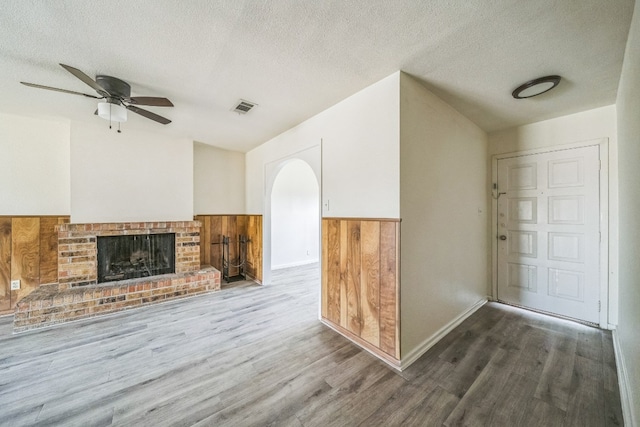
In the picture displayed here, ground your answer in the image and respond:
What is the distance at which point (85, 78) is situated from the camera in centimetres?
169

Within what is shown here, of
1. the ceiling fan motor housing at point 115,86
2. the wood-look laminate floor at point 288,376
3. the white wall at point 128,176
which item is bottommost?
the wood-look laminate floor at point 288,376

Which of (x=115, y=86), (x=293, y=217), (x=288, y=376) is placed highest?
(x=115, y=86)

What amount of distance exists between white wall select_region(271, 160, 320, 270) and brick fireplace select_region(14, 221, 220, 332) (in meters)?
1.82

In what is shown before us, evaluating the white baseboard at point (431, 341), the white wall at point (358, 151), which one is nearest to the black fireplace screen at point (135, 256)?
the white wall at point (358, 151)

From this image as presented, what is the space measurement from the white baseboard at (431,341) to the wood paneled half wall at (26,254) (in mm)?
4498

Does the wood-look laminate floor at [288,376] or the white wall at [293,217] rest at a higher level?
the white wall at [293,217]

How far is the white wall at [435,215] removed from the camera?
6.54ft

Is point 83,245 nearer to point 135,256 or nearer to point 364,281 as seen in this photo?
point 135,256

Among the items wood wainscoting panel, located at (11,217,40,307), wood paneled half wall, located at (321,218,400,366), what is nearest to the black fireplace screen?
wood wainscoting panel, located at (11,217,40,307)

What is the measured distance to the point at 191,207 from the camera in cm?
390

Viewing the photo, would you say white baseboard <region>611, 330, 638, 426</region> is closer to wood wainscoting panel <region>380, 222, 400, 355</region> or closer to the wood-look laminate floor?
the wood-look laminate floor

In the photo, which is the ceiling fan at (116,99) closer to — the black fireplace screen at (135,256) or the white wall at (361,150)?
the white wall at (361,150)

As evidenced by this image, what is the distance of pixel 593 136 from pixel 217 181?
529 centimetres

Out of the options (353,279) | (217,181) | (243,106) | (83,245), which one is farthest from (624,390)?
(83,245)
